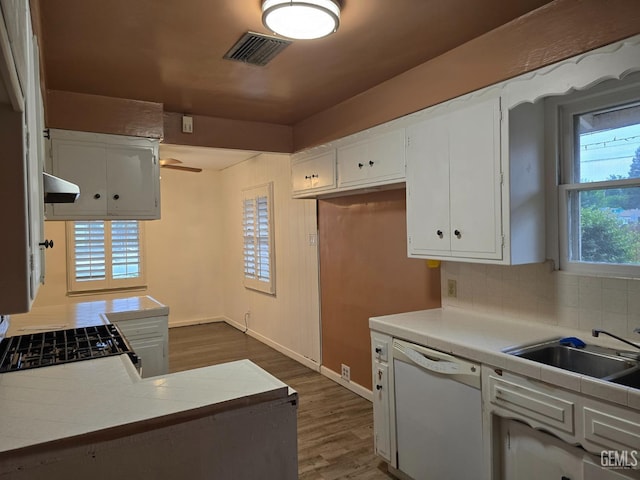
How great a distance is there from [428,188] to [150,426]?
195cm

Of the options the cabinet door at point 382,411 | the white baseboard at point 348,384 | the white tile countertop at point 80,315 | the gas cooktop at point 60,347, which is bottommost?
the white baseboard at point 348,384

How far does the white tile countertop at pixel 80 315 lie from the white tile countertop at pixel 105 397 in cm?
98

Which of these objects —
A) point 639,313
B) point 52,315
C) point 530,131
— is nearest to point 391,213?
point 530,131

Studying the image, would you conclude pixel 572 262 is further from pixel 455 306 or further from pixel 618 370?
pixel 455 306

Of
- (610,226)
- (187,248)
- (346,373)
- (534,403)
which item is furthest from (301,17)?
(187,248)

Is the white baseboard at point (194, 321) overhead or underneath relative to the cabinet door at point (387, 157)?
underneath

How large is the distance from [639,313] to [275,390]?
1.71 m

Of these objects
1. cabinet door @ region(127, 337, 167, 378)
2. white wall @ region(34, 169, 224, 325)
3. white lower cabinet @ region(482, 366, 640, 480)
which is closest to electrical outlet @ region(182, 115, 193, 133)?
cabinet door @ region(127, 337, 167, 378)

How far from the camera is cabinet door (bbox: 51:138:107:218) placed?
9.86 ft

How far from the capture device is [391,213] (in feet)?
11.0

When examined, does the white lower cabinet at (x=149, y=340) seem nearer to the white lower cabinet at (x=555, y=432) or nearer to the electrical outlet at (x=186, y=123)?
the electrical outlet at (x=186, y=123)

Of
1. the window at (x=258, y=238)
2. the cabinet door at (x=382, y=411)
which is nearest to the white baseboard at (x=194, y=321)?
the window at (x=258, y=238)

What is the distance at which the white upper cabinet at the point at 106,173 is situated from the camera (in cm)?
302

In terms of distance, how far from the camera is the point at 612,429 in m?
1.52
